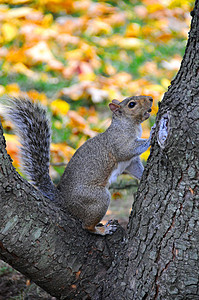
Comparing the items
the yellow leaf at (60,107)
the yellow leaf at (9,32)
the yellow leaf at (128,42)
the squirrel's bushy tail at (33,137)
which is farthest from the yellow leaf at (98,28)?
the squirrel's bushy tail at (33,137)

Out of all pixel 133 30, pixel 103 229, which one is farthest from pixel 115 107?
pixel 133 30

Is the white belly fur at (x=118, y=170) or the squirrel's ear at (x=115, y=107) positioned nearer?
the white belly fur at (x=118, y=170)

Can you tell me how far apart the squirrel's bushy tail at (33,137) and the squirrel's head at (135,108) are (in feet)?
1.64

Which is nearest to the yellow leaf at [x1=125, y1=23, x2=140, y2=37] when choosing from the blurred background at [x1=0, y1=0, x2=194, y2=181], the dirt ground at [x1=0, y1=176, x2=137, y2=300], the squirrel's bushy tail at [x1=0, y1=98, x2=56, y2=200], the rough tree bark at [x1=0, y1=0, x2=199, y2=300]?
the blurred background at [x1=0, y1=0, x2=194, y2=181]

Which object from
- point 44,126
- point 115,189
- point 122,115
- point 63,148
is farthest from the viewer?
point 63,148

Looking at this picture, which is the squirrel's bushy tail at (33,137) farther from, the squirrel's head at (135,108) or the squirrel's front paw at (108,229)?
the squirrel's head at (135,108)

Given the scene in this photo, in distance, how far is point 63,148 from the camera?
9.44 feet

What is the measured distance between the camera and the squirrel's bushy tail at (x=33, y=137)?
6.15 feet

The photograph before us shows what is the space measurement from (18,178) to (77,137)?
1.68m

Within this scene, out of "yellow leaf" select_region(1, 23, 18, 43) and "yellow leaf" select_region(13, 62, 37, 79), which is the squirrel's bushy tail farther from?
"yellow leaf" select_region(1, 23, 18, 43)

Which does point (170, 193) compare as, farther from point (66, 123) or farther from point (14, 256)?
point (66, 123)

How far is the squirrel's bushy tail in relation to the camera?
1.87 meters

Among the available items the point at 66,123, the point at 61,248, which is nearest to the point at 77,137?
the point at 66,123

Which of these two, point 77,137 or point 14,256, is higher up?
point 77,137
